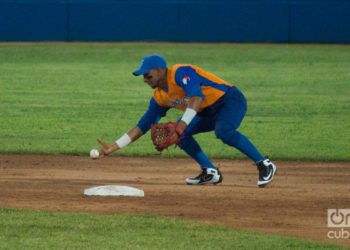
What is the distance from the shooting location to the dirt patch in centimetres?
1008

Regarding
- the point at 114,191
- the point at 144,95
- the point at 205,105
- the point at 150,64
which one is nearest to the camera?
the point at 150,64

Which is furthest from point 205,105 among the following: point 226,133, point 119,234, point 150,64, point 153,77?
point 119,234

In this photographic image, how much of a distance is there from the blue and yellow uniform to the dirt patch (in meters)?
0.54

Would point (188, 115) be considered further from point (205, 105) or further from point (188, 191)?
point (188, 191)

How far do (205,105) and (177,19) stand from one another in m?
25.7

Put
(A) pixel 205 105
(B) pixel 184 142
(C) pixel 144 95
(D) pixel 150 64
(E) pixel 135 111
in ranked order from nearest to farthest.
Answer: (D) pixel 150 64 < (A) pixel 205 105 < (B) pixel 184 142 < (E) pixel 135 111 < (C) pixel 144 95

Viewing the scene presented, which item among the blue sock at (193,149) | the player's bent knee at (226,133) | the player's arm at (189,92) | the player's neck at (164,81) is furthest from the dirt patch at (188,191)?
the player's neck at (164,81)

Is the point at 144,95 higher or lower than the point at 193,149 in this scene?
lower

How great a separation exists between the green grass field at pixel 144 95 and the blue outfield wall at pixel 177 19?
2.62 feet

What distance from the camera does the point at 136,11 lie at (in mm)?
36812

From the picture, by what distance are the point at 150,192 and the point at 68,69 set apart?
17514mm

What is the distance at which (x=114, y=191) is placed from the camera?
11.2 meters

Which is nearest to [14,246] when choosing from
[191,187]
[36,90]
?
[191,187]

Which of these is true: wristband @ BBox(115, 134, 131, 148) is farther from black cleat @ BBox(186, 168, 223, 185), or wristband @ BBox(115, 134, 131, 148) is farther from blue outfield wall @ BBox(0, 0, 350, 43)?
blue outfield wall @ BBox(0, 0, 350, 43)
